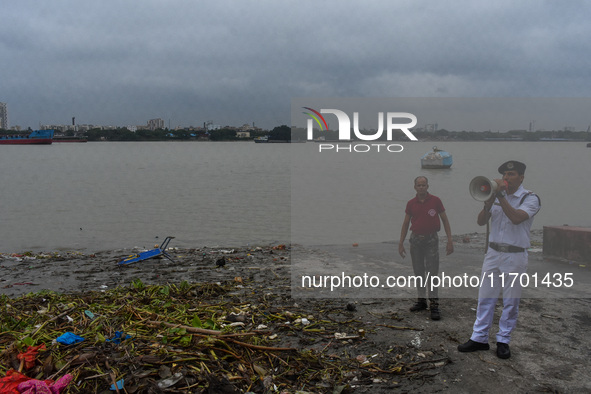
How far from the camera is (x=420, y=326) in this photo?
5.62 meters

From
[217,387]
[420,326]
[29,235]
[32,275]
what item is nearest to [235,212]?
[29,235]

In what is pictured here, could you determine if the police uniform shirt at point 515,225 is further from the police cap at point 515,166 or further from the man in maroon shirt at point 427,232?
the man in maroon shirt at point 427,232

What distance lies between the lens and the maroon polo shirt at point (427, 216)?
593cm

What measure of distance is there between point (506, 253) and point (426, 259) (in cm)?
141

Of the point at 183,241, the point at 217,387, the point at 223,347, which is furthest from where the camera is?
the point at 183,241

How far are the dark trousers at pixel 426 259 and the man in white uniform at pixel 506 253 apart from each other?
3.54 ft

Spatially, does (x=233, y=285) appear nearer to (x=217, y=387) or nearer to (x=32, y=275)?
(x=217, y=387)

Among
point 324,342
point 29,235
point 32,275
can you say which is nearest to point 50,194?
point 29,235

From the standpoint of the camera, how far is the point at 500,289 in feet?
15.7

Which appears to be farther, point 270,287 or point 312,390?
point 270,287

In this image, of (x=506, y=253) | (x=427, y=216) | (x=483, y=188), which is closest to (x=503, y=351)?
(x=506, y=253)

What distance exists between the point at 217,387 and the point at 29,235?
577 inches

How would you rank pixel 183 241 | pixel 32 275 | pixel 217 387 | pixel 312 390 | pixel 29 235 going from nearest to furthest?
1. pixel 217 387
2. pixel 312 390
3. pixel 32 275
4. pixel 183 241
5. pixel 29 235

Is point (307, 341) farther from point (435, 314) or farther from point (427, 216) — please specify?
point (427, 216)
